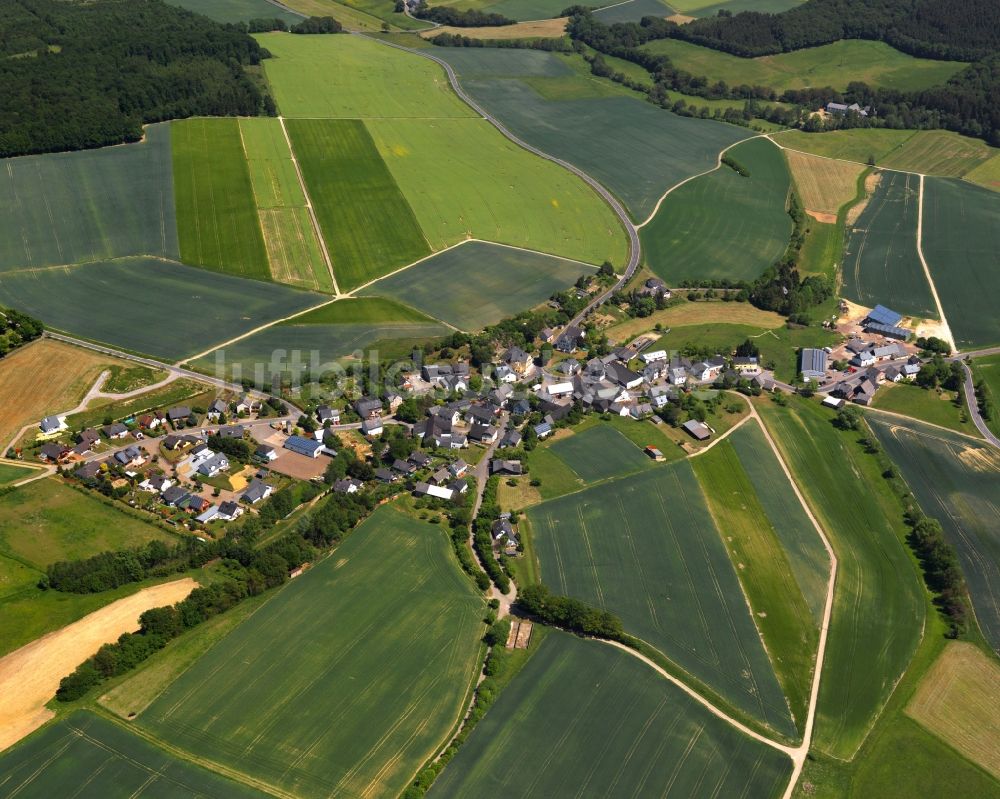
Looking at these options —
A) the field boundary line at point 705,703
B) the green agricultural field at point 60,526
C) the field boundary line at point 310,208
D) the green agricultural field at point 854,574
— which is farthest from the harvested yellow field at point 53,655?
→ the field boundary line at point 310,208

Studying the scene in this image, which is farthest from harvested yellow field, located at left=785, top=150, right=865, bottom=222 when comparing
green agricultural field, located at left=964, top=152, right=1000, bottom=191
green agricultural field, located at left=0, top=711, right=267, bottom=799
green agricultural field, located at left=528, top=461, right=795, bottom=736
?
green agricultural field, located at left=0, top=711, right=267, bottom=799

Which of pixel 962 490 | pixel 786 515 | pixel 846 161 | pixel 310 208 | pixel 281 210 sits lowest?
pixel 786 515

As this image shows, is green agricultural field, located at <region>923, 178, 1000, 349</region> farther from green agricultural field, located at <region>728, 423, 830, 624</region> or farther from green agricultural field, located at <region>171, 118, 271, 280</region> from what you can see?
green agricultural field, located at <region>171, 118, 271, 280</region>

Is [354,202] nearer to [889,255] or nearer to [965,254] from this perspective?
[889,255]

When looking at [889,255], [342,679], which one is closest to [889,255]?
[889,255]

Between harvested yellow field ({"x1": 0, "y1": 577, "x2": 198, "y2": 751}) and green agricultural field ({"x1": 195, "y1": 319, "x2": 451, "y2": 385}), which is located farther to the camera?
green agricultural field ({"x1": 195, "y1": 319, "x2": 451, "y2": 385})

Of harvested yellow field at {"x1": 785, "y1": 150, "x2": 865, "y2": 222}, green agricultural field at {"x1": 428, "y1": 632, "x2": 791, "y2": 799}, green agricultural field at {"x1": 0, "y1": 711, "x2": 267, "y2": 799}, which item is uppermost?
harvested yellow field at {"x1": 785, "y1": 150, "x2": 865, "y2": 222}

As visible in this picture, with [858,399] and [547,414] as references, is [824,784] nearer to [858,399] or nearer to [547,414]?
[547,414]
